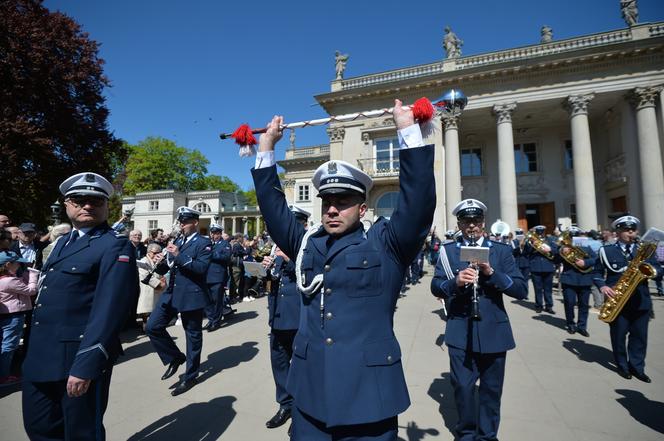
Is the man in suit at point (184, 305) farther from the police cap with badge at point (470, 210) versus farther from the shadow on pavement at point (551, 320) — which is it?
the shadow on pavement at point (551, 320)

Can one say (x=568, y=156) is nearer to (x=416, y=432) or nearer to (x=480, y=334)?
(x=480, y=334)

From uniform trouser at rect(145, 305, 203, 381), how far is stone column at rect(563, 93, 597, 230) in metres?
20.1

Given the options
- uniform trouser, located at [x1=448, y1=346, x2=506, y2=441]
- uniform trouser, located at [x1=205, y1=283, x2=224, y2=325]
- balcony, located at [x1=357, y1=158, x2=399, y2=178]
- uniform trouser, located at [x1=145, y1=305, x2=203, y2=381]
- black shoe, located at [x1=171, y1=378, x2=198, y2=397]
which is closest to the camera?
uniform trouser, located at [x1=448, y1=346, x2=506, y2=441]

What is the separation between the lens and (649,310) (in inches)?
185

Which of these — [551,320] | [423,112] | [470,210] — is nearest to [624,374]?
[551,320]

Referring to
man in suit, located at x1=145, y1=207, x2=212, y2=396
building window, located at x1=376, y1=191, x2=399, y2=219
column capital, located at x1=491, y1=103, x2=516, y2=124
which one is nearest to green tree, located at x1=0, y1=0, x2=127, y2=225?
man in suit, located at x1=145, y1=207, x2=212, y2=396

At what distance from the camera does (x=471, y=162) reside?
23734 millimetres

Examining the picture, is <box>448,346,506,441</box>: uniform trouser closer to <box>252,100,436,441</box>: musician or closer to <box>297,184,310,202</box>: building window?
<box>252,100,436,441</box>: musician

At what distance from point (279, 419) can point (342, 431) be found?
2241 mm

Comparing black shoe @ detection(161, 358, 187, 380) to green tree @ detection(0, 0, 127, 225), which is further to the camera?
green tree @ detection(0, 0, 127, 225)

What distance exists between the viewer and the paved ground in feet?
10.7

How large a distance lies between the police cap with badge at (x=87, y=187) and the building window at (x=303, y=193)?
101ft


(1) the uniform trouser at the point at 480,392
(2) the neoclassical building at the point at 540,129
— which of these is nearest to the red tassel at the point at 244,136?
(1) the uniform trouser at the point at 480,392

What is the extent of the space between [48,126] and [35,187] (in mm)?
2682
